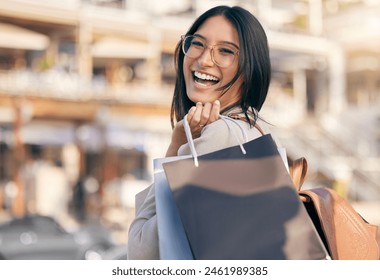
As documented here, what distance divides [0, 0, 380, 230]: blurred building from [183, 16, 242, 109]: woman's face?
11499 millimetres

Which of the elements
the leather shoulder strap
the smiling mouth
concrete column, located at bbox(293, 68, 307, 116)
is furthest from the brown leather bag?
concrete column, located at bbox(293, 68, 307, 116)

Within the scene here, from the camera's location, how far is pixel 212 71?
1.71 meters

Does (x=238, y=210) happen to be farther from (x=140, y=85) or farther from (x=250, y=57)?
(x=140, y=85)

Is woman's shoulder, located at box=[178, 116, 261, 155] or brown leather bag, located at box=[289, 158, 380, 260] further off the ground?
woman's shoulder, located at box=[178, 116, 261, 155]

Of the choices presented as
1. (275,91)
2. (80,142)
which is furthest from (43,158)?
(275,91)

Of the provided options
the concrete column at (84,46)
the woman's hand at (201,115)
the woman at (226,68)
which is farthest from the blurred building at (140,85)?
the woman's hand at (201,115)

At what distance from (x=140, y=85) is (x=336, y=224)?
2154 cm

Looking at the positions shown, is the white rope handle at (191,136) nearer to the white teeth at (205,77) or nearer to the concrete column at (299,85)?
the white teeth at (205,77)

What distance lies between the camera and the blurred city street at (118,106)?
55.9ft

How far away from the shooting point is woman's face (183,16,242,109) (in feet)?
5.58

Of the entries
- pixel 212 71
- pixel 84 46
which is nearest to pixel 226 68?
pixel 212 71

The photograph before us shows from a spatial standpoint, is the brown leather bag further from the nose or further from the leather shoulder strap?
A: the nose
